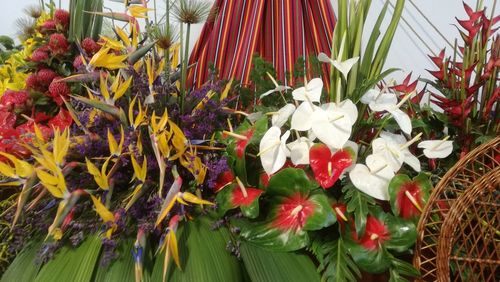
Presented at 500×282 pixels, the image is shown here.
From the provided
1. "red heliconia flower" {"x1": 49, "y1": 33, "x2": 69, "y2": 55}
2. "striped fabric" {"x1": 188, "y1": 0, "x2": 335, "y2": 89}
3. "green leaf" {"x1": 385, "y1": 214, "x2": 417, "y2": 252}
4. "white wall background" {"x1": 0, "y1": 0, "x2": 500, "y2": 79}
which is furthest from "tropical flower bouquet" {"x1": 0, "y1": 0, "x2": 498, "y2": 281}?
"white wall background" {"x1": 0, "y1": 0, "x2": 500, "y2": 79}

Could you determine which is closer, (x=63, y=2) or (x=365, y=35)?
(x=365, y=35)

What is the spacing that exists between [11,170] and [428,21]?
0.88m

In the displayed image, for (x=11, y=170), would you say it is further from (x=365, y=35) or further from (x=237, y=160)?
(x=365, y=35)

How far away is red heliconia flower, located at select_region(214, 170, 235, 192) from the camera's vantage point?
72cm

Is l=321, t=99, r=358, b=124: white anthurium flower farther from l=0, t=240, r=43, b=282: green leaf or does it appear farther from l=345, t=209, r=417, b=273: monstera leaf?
l=0, t=240, r=43, b=282: green leaf

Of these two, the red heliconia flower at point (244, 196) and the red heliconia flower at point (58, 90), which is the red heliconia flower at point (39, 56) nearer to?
the red heliconia flower at point (58, 90)

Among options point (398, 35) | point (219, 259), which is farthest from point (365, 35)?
point (219, 259)

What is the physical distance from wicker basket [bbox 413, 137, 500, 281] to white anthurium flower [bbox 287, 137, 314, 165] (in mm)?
166

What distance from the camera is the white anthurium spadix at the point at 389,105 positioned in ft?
2.24

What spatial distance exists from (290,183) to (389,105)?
0.18 meters

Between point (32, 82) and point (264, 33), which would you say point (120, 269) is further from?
point (264, 33)

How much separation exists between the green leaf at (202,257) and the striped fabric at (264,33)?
440 mm

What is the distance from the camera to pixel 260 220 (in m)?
0.69

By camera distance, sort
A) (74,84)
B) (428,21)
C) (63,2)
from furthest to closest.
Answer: (63,2)
(428,21)
(74,84)
